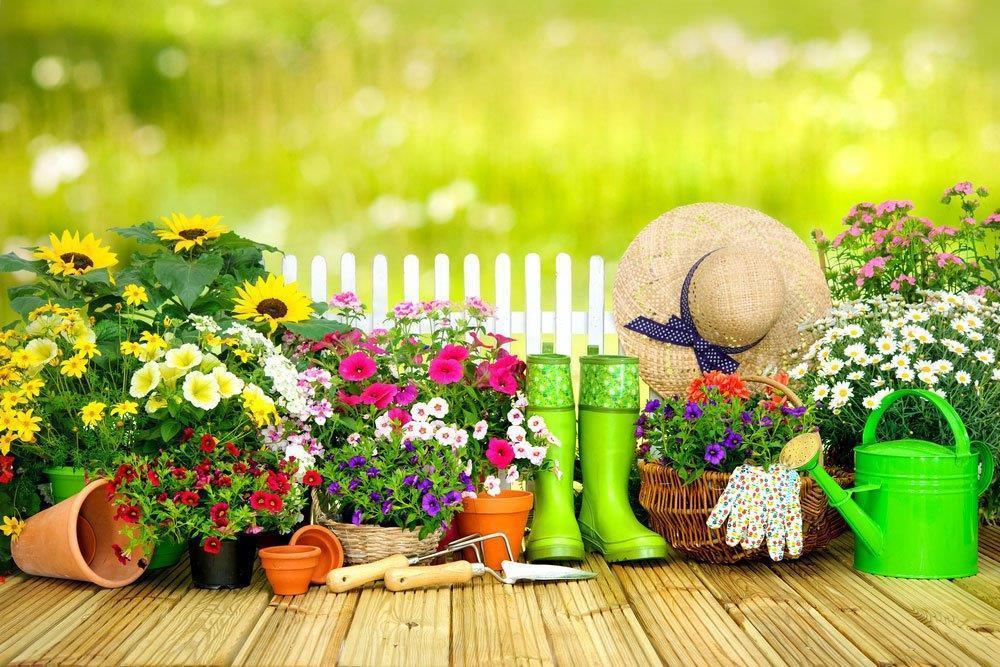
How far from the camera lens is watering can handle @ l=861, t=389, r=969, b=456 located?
250 cm

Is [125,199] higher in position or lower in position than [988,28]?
lower

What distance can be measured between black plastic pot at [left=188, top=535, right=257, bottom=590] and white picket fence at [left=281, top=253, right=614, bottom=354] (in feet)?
7.44

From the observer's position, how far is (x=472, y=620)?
2199 millimetres

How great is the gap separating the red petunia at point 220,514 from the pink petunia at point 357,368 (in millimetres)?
457

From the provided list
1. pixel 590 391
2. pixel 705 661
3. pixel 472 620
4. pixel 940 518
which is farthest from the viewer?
pixel 590 391

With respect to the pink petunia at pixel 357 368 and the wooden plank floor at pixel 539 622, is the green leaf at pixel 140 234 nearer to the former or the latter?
the pink petunia at pixel 357 368

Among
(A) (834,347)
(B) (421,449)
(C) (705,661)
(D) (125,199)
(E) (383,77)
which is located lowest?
(C) (705,661)

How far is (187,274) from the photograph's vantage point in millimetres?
2838

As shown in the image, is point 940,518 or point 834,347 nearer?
point 940,518

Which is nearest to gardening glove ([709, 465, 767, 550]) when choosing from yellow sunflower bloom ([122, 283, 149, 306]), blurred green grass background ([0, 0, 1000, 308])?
yellow sunflower bloom ([122, 283, 149, 306])

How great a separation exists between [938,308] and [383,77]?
13.7ft

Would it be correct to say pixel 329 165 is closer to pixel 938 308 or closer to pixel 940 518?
pixel 938 308

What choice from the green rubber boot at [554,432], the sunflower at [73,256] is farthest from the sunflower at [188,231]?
the green rubber boot at [554,432]

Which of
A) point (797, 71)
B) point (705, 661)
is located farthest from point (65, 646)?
point (797, 71)
